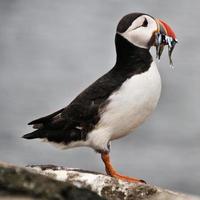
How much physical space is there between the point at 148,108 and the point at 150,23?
0.89 m

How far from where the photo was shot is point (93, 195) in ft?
11.3

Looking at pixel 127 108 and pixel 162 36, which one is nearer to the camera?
pixel 127 108

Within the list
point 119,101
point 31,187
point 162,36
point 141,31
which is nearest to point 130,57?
point 141,31

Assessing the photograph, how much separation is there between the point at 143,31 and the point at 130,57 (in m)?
0.29

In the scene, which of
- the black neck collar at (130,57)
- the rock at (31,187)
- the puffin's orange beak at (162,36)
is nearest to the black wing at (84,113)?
the black neck collar at (130,57)

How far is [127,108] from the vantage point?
6.48m

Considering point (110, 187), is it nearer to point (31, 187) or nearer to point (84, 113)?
point (84, 113)

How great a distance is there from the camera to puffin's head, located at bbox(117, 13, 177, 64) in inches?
264

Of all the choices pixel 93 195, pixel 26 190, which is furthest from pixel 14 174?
pixel 93 195

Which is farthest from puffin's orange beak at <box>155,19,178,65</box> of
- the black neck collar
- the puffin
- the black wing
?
the black wing

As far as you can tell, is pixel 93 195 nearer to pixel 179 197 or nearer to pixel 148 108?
pixel 179 197

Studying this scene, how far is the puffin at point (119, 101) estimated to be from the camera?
6508mm

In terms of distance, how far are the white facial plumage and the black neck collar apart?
0.05 metres

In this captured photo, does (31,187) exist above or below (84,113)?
above
